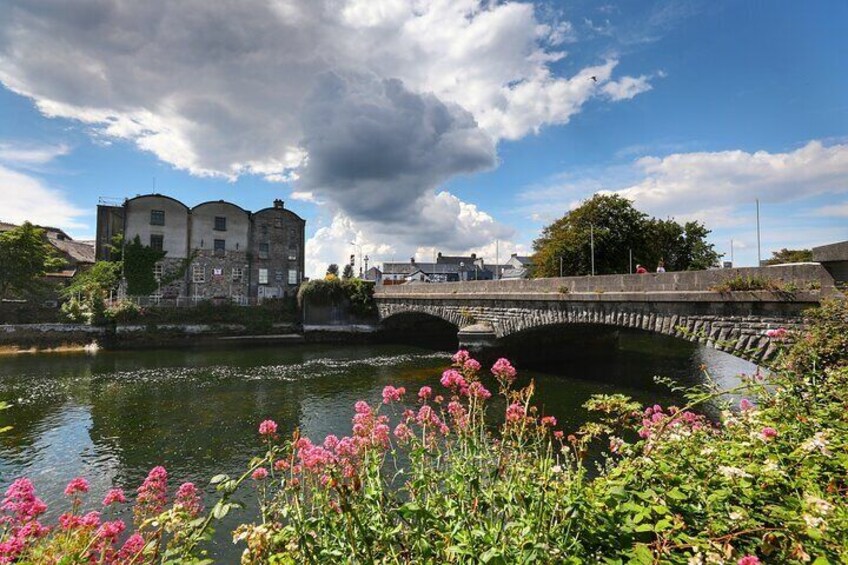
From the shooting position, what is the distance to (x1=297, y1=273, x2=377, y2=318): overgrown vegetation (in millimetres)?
37062

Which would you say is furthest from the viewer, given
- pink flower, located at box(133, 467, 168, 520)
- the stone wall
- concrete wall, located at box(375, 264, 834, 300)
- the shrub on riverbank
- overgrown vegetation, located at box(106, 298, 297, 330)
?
overgrown vegetation, located at box(106, 298, 297, 330)

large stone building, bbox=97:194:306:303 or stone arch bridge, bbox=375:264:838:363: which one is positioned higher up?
large stone building, bbox=97:194:306:303

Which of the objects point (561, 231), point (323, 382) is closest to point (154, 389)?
point (323, 382)

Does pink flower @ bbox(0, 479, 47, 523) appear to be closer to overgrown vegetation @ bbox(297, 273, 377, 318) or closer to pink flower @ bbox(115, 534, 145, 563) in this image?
pink flower @ bbox(115, 534, 145, 563)

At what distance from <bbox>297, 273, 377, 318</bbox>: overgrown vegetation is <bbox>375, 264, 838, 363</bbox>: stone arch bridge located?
15858 millimetres

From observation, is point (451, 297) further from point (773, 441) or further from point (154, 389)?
point (773, 441)

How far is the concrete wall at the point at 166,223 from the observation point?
1476 inches

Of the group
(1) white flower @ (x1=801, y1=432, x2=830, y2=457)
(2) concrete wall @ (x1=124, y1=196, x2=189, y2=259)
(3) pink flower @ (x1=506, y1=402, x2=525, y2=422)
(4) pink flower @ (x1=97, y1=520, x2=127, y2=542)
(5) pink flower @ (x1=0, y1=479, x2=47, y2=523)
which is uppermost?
(2) concrete wall @ (x1=124, y1=196, x2=189, y2=259)

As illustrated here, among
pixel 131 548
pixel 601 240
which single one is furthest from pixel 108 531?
pixel 601 240

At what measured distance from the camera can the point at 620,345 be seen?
99.7 feet

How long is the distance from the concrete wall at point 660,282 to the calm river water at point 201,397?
3979 millimetres

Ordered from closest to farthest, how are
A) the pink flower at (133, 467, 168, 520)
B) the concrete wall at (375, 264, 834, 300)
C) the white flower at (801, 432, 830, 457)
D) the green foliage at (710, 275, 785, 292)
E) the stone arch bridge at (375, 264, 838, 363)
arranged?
the white flower at (801, 432, 830, 457) → the pink flower at (133, 467, 168, 520) → the concrete wall at (375, 264, 834, 300) → the stone arch bridge at (375, 264, 838, 363) → the green foliage at (710, 275, 785, 292)

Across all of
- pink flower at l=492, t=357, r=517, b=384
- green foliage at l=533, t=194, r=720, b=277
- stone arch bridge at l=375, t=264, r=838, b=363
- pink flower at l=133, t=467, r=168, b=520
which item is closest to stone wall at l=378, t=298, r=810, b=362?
stone arch bridge at l=375, t=264, r=838, b=363

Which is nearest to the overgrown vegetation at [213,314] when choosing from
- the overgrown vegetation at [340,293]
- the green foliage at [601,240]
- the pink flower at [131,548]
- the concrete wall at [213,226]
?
the overgrown vegetation at [340,293]
